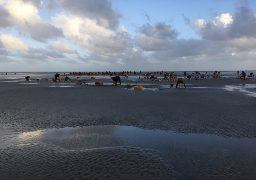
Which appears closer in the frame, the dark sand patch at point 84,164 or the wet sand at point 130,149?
the dark sand patch at point 84,164

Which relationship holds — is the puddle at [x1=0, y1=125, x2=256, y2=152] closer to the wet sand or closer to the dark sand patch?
the wet sand

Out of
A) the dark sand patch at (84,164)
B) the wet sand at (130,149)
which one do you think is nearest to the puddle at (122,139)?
the wet sand at (130,149)

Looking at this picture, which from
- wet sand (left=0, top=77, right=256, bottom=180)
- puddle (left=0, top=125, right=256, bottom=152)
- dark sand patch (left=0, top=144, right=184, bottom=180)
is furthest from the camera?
puddle (left=0, top=125, right=256, bottom=152)

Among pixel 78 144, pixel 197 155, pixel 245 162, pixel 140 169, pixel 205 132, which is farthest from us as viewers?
pixel 205 132

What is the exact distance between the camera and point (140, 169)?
552 centimetres

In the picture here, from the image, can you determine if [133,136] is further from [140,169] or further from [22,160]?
[22,160]

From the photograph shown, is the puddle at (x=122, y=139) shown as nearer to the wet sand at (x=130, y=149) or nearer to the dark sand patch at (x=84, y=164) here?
the wet sand at (x=130, y=149)

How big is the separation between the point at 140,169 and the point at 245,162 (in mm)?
3164

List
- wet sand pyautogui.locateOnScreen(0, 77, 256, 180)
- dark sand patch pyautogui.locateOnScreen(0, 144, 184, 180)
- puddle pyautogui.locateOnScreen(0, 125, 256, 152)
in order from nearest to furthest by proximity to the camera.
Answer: dark sand patch pyautogui.locateOnScreen(0, 144, 184, 180) < wet sand pyautogui.locateOnScreen(0, 77, 256, 180) < puddle pyautogui.locateOnScreen(0, 125, 256, 152)

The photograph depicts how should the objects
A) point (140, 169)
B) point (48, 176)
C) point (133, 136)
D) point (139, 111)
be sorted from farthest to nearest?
point (139, 111), point (133, 136), point (140, 169), point (48, 176)

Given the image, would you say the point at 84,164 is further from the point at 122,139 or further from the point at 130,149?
the point at 122,139

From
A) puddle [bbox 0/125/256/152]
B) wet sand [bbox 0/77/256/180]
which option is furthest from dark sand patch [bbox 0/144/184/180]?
puddle [bbox 0/125/256/152]

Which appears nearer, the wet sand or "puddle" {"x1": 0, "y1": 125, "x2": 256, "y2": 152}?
the wet sand

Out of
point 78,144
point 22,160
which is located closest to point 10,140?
point 22,160
